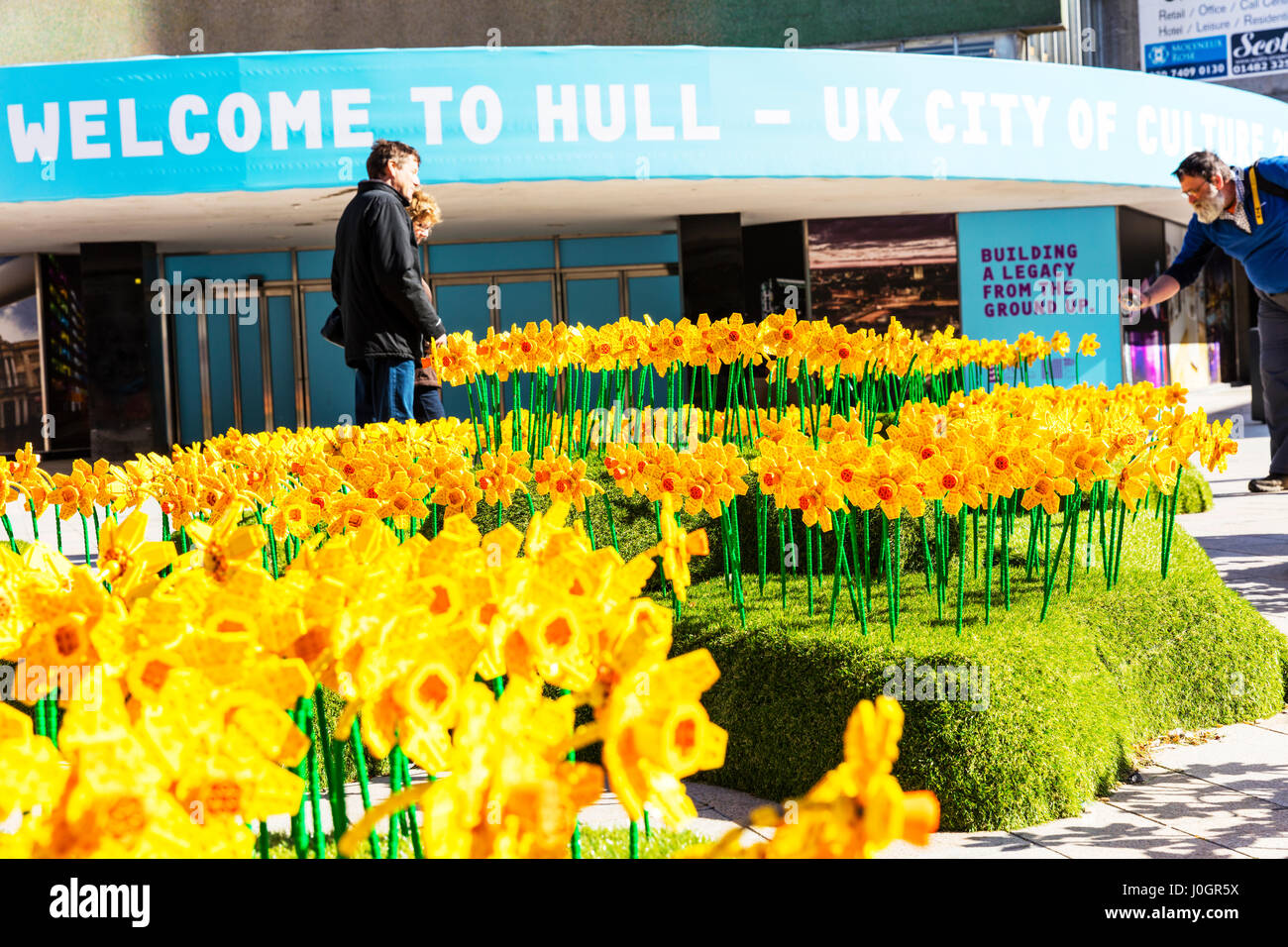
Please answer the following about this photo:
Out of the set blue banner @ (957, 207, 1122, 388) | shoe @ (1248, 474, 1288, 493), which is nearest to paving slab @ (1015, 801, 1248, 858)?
shoe @ (1248, 474, 1288, 493)

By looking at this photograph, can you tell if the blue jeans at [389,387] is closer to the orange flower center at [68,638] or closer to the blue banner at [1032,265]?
the orange flower center at [68,638]

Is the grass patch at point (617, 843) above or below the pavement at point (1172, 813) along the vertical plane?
above

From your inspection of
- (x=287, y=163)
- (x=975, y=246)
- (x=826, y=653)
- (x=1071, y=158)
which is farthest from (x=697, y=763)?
(x=975, y=246)

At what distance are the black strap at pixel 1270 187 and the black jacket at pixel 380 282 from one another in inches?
166

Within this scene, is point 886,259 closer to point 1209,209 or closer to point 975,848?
point 1209,209

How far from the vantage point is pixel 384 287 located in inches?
219

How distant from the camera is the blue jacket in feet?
21.8

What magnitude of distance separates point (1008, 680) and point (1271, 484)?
5.84 m

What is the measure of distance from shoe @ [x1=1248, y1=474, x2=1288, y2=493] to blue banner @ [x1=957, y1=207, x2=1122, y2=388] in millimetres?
10031

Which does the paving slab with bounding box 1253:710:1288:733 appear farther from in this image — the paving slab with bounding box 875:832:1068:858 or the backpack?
the backpack

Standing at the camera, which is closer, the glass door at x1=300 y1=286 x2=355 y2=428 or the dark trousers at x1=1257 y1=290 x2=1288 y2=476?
the dark trousers at x1=1257 y1=290 x2=1288 y2=476

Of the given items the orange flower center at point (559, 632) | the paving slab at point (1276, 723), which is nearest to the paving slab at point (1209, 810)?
the paving slab at point (1276, 723)

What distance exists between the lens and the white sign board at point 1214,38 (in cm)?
3041
